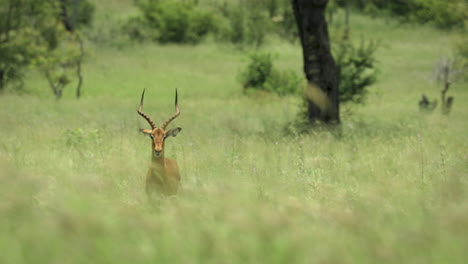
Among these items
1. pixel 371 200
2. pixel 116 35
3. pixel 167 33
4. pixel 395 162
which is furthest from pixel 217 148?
pixel 167 33

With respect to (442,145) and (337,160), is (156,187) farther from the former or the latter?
(442,145)

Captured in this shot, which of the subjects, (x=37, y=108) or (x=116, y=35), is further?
(x=116, y=35)

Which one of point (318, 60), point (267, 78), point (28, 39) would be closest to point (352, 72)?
point (318, 60)

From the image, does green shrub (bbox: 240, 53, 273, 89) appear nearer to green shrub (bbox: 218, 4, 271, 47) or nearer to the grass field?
the grass field

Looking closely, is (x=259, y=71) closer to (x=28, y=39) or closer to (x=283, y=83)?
(x=283, y=83)

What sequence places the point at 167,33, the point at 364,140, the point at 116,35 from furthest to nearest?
the point at 167,33, the point at 116,35, the point at 364,140

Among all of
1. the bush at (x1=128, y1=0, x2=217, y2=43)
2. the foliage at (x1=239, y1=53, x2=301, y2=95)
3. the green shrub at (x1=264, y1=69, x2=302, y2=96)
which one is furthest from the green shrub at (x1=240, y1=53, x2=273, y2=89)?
the bush at (x1=128, y1=0, x2=217, y2=43)

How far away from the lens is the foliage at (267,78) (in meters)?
26.8

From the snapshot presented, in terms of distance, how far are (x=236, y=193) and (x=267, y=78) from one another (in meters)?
24.9

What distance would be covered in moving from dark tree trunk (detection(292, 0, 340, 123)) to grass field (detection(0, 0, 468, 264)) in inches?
39.1

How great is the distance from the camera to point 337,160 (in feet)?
28.6

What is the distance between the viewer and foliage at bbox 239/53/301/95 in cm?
2680

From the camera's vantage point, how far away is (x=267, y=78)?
28.5m

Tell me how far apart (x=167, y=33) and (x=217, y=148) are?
125 feet
